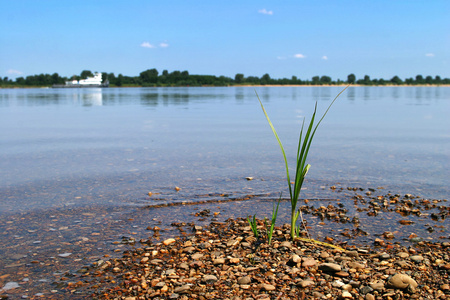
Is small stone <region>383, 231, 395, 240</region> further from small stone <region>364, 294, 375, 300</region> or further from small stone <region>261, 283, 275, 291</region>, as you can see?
small stone <region>261, 283, 275, 291</region>

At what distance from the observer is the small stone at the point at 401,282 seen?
4.71m

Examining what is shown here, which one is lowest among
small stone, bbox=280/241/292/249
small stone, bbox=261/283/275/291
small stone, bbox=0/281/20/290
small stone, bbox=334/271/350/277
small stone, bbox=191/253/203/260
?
small stone, bbox=0/281/20/290

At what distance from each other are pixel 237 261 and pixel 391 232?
3042 mm

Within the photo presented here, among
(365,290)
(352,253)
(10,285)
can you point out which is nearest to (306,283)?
(365,290)

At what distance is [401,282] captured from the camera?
4.75 m

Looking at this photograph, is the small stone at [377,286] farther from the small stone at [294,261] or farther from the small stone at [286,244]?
the small stone at [286,244]

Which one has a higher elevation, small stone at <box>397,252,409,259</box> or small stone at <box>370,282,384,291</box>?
small stone at <box>397,252,409,259</box>

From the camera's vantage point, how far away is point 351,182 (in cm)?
991

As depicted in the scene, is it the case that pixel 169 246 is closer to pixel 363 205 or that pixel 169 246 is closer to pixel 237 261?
pixel 237 261

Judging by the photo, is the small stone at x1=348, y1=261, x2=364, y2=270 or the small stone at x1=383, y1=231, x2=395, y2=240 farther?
the small stone at x1=383, y1=231, x2=395, y2=240

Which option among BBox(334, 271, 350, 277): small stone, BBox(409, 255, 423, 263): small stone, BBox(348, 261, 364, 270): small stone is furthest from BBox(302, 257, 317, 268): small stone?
BBox(409, 255, 423, 263): small stone

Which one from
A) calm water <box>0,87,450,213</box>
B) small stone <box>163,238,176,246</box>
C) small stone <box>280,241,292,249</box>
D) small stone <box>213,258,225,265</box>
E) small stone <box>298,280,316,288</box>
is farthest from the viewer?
calm water <box>0,87,450,213</box>

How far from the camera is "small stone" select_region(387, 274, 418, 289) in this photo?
4.71 m

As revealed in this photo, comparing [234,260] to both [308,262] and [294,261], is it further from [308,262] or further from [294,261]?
[308,262]
